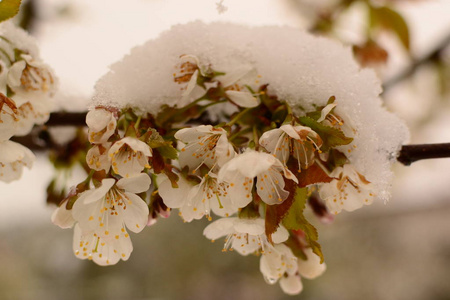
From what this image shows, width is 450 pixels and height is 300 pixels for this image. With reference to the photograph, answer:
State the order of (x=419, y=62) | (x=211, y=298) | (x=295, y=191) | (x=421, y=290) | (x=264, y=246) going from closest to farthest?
1. (x=295, y=191)
2. (x=264, y=246)
3. (x=419, y=62)
4. (x=421, y=290)
5. (x=211, y=298)

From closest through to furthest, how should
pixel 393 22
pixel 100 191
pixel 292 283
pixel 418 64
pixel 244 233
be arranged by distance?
1. pixel 100 191
2. pixel 244 233
3. pixel 292 283
4. pixel 393 22
5. pixel 418 64

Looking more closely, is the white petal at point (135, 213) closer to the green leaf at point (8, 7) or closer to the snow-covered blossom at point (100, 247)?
the snow-covered blossom at point (100, 247)

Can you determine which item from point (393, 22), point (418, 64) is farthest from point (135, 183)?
point (418, 64)

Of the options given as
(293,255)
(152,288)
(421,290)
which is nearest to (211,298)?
(152,288)

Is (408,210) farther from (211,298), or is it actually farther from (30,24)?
(30,24)

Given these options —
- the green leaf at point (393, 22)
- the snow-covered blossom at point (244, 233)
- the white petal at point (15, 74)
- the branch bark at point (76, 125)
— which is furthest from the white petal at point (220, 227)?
the green leaf at point (393, 22)

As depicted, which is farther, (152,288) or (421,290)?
(152,288)

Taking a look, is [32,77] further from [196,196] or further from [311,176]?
[311,176]
